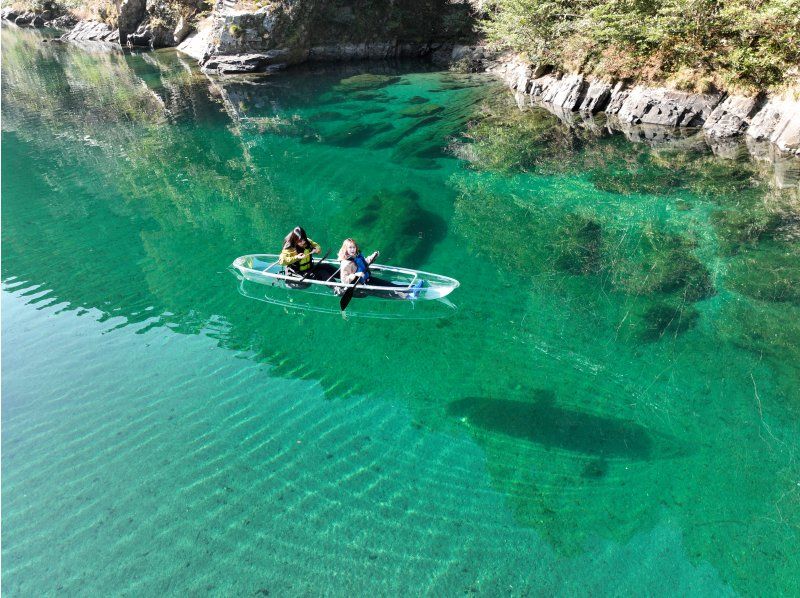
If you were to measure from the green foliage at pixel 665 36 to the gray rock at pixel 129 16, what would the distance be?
43617mm

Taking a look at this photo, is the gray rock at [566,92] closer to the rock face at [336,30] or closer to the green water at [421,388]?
the green water at [421,388]

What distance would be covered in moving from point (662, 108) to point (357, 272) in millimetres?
18717

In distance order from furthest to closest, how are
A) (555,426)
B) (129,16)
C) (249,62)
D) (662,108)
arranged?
(129,16) → (249,62) → (662,108) → (555,426)

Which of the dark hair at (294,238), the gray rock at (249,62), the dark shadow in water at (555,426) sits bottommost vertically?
the dark shadow in water at (555,426)

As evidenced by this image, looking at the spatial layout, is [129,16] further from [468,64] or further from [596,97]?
[596,97]

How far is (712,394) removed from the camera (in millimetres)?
8820

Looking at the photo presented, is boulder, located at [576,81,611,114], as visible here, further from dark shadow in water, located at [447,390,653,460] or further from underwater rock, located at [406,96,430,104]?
dark shadow in water, located at [447,390,653,460]

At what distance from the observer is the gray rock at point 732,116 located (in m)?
19.6

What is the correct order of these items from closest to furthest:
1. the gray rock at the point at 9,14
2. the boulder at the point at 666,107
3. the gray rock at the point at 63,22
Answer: the boulder at the point at 666,107, the gray rock at the point at 63,22, the gray rock at the point at 9,14

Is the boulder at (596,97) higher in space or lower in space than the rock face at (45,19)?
lower

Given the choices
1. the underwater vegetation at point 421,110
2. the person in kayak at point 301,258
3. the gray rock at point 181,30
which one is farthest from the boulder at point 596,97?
the gray rock at point 181,30

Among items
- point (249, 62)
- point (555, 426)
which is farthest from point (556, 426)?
point (249, 62)

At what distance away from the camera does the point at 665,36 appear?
67.9ft

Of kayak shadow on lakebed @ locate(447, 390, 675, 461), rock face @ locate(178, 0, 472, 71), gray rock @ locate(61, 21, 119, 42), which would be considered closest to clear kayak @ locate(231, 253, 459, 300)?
kayak shadow on lakebed @ locate(447, 390, 675, 461)
